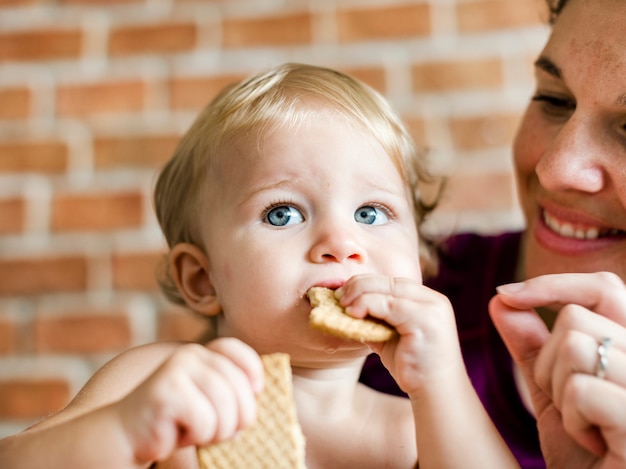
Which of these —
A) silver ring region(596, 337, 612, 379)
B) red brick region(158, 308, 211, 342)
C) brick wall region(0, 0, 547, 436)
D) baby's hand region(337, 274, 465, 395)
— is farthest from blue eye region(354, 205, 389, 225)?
red brick region(158, 308, 211, 342)

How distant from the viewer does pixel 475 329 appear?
143cm

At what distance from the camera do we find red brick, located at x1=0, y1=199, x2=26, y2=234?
1.90 metres

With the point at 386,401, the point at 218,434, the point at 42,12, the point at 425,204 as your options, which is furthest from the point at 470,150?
the point at 218,434

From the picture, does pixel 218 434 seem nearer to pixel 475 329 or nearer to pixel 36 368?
pixel 475 329

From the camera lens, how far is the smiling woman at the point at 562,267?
0.83m

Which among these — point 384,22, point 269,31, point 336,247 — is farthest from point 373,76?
point 336,247

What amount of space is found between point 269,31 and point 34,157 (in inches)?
27.3

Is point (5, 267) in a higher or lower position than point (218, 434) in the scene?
lower

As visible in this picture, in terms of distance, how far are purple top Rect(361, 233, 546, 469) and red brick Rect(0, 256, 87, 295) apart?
0.85 metres

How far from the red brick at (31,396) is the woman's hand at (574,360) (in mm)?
1309

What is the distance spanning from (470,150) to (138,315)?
960 millimetres

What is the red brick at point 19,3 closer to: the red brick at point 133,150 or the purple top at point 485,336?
the red brick at point 133,150

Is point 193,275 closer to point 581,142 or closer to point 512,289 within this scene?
point 512,289

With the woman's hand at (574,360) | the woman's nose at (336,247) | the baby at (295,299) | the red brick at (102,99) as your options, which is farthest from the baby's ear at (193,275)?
the red brick at (102,99)
